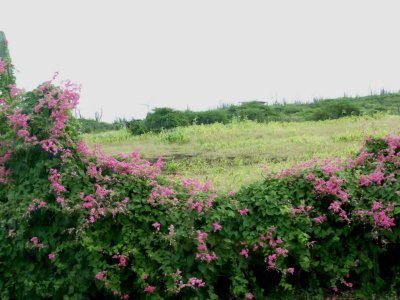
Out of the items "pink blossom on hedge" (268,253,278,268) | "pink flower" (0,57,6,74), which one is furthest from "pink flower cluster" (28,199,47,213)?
"pink blossom on hedge" (268,253,278,268)

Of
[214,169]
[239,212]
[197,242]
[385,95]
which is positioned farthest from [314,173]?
[385,95]

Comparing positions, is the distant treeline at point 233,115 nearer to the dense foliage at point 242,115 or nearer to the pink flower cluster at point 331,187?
the dense foliage at point 242,115

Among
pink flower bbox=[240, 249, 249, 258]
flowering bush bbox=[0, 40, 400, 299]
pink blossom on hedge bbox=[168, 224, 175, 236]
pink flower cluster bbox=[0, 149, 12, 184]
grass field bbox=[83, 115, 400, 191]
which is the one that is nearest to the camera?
pink blossom on hedge bbox=[168, 224, 175, 236]

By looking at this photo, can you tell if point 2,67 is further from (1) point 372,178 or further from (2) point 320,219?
(1) point 372,178

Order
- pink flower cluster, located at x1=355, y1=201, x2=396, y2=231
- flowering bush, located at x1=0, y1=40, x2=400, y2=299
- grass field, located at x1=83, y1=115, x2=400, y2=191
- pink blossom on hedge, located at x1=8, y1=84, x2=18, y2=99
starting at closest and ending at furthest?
flowering bush, located at x1=0, y1=40, x2=400, y2=299 < pink flower cluster, located at x1=355, y1=201, x2=396, y2=231 < pink blossom on hedge, located at x1=8, y1=84, x2=18, y2=99 < grass field, located at x1=83, y1=115, x2=400, y2=191

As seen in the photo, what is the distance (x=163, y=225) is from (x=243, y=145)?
8774 mm

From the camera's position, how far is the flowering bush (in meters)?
5.46

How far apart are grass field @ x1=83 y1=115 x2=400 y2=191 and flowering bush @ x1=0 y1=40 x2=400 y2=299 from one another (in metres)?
2.48

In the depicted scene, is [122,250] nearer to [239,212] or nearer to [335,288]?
[239,212]

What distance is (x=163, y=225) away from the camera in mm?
5527

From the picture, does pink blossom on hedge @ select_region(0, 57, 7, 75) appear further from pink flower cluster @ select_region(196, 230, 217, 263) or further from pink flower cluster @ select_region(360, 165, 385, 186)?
pink flower cluster @ select_region(360, 165, 385, 186)

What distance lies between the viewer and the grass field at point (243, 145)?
10.9 m

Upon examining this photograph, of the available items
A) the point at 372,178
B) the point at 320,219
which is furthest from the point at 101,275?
the point at 372,178

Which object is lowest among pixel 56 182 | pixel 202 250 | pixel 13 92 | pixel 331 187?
pixel 202 250
